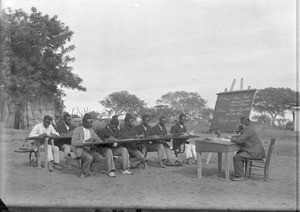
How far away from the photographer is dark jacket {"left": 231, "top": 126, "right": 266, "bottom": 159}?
7641 mm

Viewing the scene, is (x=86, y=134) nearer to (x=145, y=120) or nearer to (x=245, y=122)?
(x=145, y=120)

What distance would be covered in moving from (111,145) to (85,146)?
771 mm

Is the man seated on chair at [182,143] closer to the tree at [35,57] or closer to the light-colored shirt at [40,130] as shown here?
the light-colored shirt at [40,130]

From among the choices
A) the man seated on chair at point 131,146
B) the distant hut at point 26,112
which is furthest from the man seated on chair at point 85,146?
the distant hut at point 26,112

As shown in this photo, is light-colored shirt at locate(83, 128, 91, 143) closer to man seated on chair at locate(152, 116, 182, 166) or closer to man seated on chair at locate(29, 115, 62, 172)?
man seated on chair at locate(29, 115, 62, 172)

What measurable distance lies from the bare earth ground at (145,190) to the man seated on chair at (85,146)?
0.92 ft

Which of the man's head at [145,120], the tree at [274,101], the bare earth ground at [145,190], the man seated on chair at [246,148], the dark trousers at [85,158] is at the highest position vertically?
the tree at [274,101]

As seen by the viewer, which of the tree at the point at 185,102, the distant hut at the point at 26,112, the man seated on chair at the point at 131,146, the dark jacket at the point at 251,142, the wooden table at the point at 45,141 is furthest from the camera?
the tree at the point at 185,102

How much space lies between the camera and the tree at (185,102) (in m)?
18.9

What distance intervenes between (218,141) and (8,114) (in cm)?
1384

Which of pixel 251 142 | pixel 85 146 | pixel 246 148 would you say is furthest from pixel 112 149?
pixel 251 142

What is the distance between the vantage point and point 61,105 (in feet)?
59.8

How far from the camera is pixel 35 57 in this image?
14672 millimetres

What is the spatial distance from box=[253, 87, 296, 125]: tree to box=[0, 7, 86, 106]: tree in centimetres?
2353
